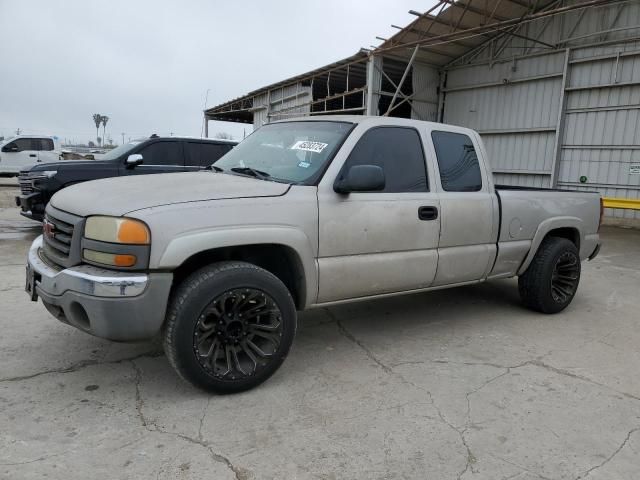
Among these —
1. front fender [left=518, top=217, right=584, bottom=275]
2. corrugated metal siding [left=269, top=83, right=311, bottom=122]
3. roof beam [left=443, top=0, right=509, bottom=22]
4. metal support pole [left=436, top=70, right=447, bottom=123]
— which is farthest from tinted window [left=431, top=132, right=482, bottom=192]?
corrugated metal siding [left=269, top=83, right=311, bottom=122]

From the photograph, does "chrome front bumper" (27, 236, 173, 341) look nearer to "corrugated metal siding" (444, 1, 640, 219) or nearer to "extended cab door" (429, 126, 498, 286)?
"extended cab door" (429, 126, 498, 286)

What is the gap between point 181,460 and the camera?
2.40 metres

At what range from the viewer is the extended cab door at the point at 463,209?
4.02 m

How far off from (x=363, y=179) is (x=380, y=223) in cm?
45

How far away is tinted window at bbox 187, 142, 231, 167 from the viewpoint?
27.9 ft

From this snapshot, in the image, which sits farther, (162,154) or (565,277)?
(162,154)

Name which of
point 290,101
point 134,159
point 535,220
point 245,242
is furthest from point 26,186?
point 290,101

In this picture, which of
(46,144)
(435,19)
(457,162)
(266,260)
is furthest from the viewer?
(46,144)

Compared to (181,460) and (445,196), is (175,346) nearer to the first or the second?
(181,460)

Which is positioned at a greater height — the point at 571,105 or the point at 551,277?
the point at 571,105

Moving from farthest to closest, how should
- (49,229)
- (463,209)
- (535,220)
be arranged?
(535,220) < (463,209) < (49,229)

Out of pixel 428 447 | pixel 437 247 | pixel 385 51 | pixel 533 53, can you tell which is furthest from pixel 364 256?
pixel 533 53

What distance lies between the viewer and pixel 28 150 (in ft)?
62.7

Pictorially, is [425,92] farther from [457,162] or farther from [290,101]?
[457,162]
